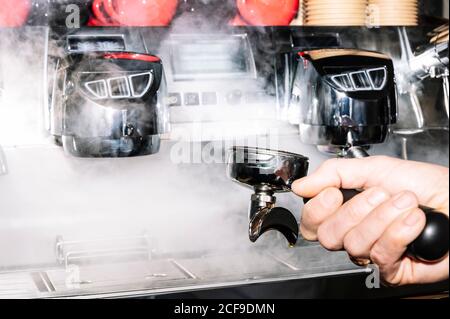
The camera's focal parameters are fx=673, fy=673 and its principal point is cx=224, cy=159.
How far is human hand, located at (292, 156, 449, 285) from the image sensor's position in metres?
0.52

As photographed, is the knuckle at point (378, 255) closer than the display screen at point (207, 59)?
Yes

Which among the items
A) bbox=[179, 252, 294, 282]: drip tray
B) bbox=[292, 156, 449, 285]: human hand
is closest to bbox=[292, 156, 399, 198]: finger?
bbox=[292, 156, 449, 285]: human hand

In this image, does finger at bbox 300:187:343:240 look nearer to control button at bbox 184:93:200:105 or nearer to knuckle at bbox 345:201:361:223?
knuckle at bbox 345:201:361:223

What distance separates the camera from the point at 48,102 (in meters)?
0.73

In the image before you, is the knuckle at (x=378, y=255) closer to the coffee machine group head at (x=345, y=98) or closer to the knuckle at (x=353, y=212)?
the knuckle at (x=353, y=212)

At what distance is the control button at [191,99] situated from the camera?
0.77 metres

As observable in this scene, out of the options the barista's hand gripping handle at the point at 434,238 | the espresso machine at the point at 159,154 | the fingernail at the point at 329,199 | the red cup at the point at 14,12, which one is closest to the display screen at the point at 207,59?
the espresso machine at the point at 159,154

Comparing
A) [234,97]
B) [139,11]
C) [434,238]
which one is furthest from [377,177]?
[139,11]

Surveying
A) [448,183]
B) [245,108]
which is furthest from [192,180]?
[448,183]

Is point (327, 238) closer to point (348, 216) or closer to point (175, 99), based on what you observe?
point (348, 216)

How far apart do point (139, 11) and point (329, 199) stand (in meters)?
0.36

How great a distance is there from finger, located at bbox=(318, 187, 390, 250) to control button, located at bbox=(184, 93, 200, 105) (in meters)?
0.25

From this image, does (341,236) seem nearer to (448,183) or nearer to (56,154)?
(448,183)

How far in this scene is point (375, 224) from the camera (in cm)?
52
